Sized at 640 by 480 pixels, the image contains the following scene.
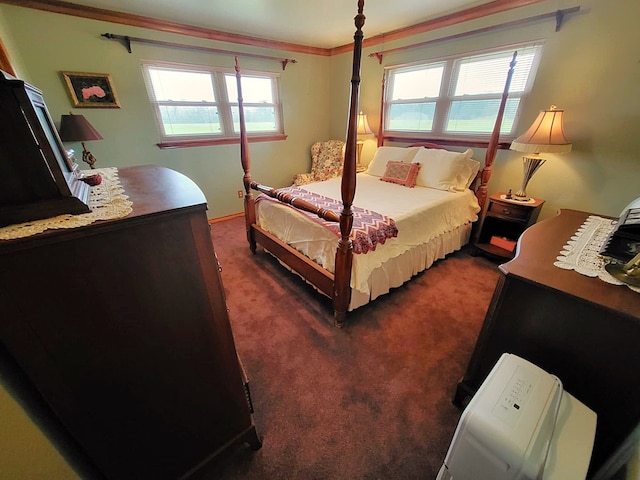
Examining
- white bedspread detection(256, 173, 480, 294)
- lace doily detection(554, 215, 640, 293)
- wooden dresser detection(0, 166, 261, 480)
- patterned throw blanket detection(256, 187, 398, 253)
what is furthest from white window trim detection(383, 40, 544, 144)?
wooden dresser detection(0, 166, 261, 480)

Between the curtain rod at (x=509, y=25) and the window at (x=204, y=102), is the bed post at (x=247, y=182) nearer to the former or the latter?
the window at (x=204, y=102)

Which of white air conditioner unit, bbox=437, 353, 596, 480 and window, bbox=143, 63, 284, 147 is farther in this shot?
window, bbox=143, 63, 284, 147

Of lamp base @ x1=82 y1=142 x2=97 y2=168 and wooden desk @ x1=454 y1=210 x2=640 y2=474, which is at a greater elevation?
lamp base @ x1=82 y1=142 x2=97 y2=168

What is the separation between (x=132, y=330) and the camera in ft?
2.34

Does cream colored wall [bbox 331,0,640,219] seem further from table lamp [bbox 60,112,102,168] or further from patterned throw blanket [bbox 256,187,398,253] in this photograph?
table lamp [bbox 60,112,102,168]

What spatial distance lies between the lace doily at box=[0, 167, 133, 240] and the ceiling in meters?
2.54

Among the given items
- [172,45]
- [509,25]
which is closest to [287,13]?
[172,45]

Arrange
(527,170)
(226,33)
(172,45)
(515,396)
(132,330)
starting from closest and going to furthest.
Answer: (132,330) < (515,396) < (527,170) < (172,45) < (226,33)

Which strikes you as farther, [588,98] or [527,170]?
[527,170]

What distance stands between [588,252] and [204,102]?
12.8 ft

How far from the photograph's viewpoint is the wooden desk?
0.85 meters

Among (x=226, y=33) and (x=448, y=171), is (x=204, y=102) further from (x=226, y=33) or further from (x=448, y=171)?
(x=448, y=171)

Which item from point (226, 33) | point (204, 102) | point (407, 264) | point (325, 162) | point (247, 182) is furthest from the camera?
point (325, 162)

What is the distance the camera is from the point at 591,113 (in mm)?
2168
